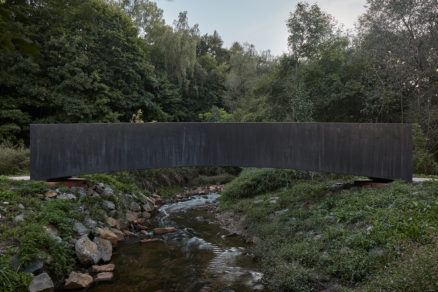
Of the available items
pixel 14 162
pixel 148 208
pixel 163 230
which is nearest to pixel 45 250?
pixel 163 230

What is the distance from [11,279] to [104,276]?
5.33 feet

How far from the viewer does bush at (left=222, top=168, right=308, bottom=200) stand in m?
11.0

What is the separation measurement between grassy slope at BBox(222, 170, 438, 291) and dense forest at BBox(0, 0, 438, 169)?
6070 mm

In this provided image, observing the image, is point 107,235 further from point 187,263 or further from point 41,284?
point 41,284

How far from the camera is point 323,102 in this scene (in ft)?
46.8

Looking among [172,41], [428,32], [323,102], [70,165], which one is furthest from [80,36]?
[428,32]

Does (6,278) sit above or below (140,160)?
below

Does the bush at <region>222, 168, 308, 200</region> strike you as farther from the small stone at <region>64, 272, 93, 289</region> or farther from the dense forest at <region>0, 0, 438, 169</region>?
the small stone at <region>64, 272, 93, 289</region>

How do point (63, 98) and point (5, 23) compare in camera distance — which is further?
point (63, 98)

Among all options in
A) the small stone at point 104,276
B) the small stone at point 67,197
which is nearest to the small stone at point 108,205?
the small stone at point 67,197

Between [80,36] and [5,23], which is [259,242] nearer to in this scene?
[5,23]

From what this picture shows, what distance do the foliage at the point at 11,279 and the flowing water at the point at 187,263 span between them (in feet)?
3.61

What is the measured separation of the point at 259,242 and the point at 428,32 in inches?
405

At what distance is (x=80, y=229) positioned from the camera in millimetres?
6746
